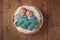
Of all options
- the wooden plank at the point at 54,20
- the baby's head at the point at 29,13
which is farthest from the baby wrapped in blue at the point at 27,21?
the wooden plank at the point at 54,20

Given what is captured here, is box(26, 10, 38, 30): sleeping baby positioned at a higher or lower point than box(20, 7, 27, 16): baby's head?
lower

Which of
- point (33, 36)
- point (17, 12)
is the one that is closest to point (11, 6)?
point (17, 12)

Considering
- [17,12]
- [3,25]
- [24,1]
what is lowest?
[3,25]

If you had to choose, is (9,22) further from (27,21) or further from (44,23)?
(44,23)

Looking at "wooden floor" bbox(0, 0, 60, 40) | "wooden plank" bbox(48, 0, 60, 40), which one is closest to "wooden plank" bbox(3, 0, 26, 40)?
"wooden floor" bbox(0, 0, 60, 40)

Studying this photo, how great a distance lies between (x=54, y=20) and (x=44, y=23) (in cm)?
10

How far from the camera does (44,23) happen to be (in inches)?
59.7

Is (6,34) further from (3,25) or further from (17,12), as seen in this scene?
Answer: (17,12)

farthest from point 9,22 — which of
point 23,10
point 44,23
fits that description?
point 44,23

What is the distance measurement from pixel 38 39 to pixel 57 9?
12.8 inches

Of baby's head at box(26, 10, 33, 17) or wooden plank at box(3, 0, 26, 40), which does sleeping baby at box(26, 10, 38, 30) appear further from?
wooden plank at box(3, 0, 26, 40)

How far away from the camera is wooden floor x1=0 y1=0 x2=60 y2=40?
151 centimetres

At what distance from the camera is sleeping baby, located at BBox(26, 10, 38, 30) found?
4.84 ft

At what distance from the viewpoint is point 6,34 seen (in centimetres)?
154
